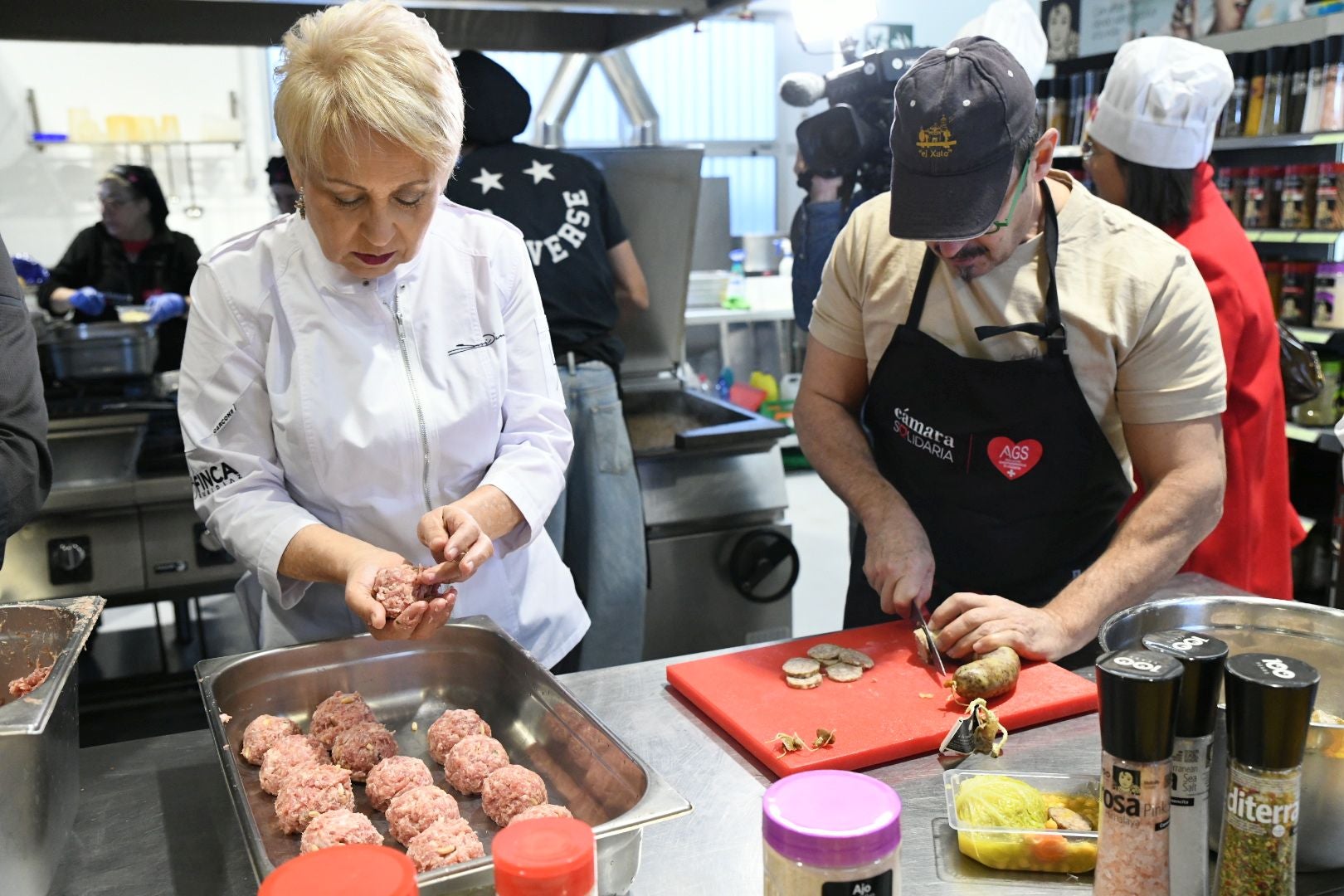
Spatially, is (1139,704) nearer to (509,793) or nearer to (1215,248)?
(509,793)

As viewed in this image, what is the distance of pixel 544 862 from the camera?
75 centimetres

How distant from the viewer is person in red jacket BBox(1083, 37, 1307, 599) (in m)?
2.33

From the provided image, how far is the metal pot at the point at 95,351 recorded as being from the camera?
295 centimetres

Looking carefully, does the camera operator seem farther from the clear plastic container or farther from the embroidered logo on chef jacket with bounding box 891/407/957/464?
the clear plastic container

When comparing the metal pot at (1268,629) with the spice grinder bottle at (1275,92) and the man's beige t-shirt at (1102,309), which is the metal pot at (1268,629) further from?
the spice grinder bottle at (1275,92)

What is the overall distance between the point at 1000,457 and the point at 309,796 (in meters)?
1.10

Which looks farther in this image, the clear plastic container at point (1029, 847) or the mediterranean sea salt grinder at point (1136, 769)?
the clear plastic container at point (1029, 847)

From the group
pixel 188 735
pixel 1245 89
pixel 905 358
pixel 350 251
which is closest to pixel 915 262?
pixel 905 358

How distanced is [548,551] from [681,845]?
0.68 metres

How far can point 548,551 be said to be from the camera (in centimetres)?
172

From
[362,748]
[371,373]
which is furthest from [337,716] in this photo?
[371,373]

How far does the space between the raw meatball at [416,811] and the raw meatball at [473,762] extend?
5 cm

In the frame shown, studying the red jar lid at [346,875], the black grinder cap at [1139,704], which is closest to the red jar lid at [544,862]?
the red jar lid at [346,875]

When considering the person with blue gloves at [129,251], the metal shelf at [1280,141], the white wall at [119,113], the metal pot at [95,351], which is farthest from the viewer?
the white wall at [119,113]
